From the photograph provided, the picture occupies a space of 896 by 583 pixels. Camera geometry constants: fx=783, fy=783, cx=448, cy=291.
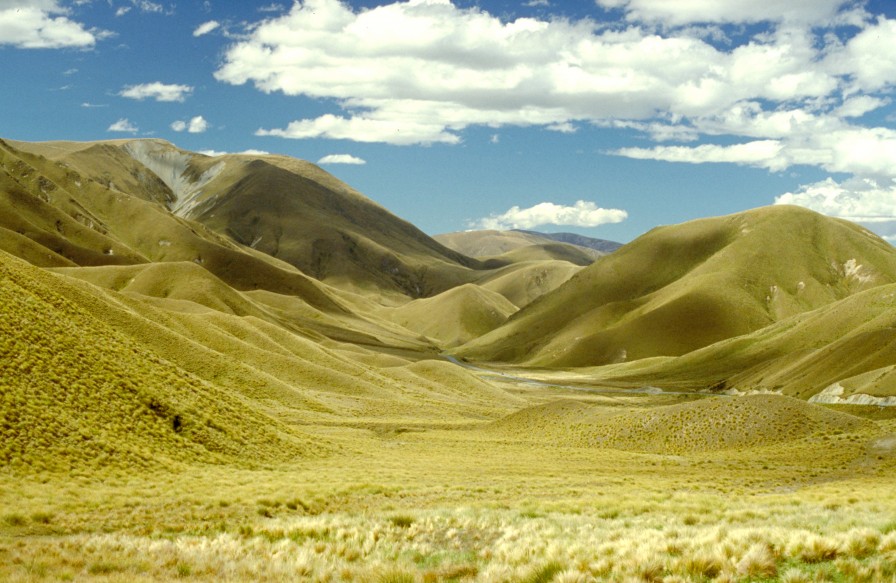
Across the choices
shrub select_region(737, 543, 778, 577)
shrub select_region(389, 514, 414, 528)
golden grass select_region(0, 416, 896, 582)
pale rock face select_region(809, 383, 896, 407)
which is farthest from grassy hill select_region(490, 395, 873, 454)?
shrub select_region(737, 543, 778, 577)

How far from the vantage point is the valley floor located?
1292 cm

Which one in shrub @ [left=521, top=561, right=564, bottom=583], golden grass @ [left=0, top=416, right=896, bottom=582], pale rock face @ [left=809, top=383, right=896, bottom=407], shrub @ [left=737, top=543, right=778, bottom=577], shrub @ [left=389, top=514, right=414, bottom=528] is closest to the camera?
shrub @ [left=737, top=543, right=778, bottom=577]

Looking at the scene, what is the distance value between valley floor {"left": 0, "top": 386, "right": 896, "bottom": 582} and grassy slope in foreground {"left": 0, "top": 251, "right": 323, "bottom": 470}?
2.37 meters

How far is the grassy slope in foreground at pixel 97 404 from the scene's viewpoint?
34031 millimetres

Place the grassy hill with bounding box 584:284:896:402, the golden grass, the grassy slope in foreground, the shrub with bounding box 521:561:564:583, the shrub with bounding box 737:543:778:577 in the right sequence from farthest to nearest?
the grassy hill with bounding box 584:284:896:402 < the grassy slope in foreground < the golden grass < the shrub with bounding box 521:561:564:583 < the shrub with bounding box 737:543:778:577

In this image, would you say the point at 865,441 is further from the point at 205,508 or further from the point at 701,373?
the point at 701,373

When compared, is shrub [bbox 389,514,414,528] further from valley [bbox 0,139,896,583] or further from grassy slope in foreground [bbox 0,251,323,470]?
grassy slope in foreground [bbox 0,251,323,470]

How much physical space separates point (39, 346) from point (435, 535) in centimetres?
3118

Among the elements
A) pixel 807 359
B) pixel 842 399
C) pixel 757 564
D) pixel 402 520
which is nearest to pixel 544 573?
pixel 757 564

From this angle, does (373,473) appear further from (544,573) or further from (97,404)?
(544,573)

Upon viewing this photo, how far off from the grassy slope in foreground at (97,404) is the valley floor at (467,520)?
2372mm

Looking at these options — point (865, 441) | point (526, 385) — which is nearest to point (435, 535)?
point (865, 441)

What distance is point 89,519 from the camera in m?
24.4

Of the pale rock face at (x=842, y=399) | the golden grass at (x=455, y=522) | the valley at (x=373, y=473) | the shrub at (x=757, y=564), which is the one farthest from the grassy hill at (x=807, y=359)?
the shrub at (x=757, y=564)
